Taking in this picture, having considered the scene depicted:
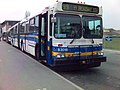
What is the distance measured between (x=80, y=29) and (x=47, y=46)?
185cm

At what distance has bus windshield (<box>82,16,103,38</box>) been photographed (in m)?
13.3

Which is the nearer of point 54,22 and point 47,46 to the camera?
point 54,22

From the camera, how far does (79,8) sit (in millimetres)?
13250

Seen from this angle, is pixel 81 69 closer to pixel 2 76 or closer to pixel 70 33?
pixel 70 33

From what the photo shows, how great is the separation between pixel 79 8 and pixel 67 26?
1145 mm

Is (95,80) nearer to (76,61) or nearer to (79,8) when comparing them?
(76,61)

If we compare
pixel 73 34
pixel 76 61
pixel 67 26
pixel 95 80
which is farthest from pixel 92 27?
pixel 95 80

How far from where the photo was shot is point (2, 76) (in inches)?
464

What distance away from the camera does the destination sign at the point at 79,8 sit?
12.9 metres

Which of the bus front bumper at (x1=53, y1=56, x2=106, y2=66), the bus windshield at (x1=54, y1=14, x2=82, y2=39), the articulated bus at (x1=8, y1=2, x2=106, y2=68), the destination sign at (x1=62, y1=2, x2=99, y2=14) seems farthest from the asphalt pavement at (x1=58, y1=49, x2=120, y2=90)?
the destination sign at (x1=62, y1=2, x2=99, y2=14)

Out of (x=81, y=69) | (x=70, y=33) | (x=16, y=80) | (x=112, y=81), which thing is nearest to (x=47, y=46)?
(x=70, y=33)

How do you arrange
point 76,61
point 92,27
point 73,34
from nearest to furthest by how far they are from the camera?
point 76,61
point 73,34
point 92,27

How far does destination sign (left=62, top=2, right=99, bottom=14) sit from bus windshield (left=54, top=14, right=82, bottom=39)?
0.34 m

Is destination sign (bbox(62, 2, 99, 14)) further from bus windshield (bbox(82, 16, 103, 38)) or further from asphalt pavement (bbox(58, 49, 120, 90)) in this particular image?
asphalt pavement (bbox(58, 49, 120, 90))
